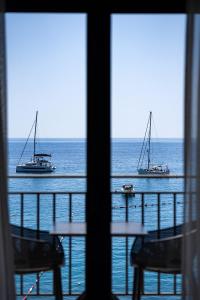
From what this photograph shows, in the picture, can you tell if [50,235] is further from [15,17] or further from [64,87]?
[64,87]

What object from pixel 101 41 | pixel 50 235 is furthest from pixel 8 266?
pixel 101 41

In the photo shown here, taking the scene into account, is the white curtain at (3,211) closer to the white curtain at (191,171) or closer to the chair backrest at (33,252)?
the chair backrest at (33,252)

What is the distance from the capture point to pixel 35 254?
8.98 feet

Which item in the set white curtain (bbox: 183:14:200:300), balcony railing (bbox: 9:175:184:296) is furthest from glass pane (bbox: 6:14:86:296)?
white curtain (bbox: 183:14:200:300)

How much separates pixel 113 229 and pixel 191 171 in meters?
0.72

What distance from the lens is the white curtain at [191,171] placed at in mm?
2439

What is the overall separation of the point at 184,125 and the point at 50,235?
1.23m

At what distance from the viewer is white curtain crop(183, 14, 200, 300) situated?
2.44 meters

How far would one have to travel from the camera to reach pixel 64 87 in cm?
1794

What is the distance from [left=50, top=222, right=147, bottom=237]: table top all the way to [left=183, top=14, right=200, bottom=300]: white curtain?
43 cm

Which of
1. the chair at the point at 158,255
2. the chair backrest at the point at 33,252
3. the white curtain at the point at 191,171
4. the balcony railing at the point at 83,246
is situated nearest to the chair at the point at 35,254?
the chair backrest at the point at 33,252

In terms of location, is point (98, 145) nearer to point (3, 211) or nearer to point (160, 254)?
point (3, 211)

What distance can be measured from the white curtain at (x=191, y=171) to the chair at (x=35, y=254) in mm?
863

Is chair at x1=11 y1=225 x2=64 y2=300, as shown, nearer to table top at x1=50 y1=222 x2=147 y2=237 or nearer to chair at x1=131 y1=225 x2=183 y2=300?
table top at x1=50 y1=222 x2=147 y2=237
